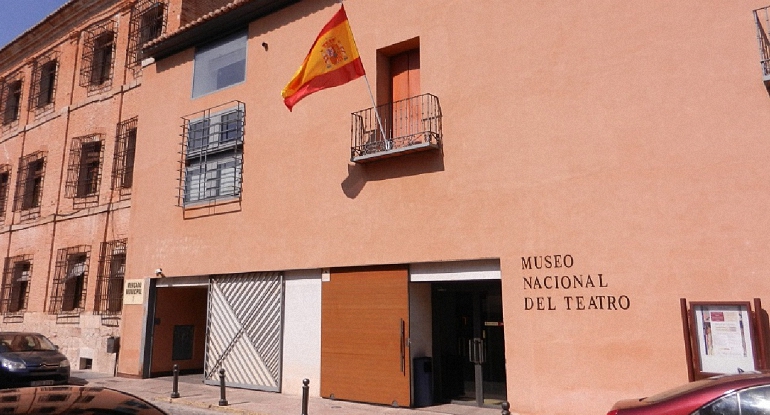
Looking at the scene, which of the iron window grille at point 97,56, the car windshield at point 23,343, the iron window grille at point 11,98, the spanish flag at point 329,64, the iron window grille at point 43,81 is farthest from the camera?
the iron window grille at point 11,98

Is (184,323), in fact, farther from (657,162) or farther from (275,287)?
(657,162)

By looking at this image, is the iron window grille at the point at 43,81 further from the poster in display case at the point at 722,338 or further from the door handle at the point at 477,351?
the poster in display case at the point at 722,338

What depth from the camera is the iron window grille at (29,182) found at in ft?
72.6

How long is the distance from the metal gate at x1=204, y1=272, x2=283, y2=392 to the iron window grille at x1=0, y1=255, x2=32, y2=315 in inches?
459

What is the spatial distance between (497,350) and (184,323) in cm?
1004

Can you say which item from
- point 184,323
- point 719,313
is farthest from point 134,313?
point 719,313

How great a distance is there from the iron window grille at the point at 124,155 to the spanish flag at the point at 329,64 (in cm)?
909

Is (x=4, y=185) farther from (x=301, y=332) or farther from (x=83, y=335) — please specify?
(x=301, y=332)

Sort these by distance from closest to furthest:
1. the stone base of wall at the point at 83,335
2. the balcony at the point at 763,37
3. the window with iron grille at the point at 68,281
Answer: the balcony at the point at 763,37 < the stone base of wall at the point at 83,335 < the window with iron grille at the point at 68,281

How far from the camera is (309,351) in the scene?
1247cm

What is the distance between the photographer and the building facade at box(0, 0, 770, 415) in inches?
335

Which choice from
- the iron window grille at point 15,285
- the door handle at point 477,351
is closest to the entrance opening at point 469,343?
the door handle at point 477,351

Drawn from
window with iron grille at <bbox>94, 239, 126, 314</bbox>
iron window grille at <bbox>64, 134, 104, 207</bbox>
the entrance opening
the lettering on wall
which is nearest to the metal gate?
the entrance opening

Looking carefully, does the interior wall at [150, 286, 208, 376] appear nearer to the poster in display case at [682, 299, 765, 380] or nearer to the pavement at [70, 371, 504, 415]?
the pavement at [70, 371, 504, 415]
